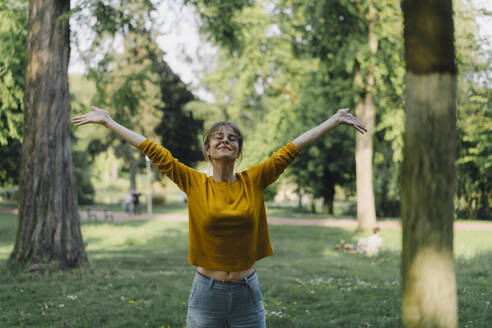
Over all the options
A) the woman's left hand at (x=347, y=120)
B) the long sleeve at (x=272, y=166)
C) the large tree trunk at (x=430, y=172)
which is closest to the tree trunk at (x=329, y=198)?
the woman's left hand at (x=347, y=120)

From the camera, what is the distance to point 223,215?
9.66 feet

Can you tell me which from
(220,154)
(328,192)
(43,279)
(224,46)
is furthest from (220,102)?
(220,154)

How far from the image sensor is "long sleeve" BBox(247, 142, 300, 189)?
320 centimetres

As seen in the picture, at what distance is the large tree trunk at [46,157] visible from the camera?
888cm

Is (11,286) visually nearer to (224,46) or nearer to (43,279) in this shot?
(43,279)

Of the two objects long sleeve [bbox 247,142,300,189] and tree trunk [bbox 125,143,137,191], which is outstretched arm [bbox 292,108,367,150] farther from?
tree trunk [bbox 125,143,137,191]

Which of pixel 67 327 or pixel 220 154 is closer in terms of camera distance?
pixel 220 154

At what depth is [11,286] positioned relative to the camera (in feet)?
25.3

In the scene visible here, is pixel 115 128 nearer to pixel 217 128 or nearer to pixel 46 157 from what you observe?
pixel 217 128

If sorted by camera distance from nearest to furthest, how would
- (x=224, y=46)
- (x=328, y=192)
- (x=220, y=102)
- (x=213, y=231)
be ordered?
(x=213, y=231), (x=224, y=46), (x=328, y=192), (x=220, y=102)

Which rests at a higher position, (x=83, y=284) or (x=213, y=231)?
(x=213, y=231)

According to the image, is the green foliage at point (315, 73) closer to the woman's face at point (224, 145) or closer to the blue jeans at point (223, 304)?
the woman's face at point (224, 145)

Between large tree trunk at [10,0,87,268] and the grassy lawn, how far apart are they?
1.75 feet

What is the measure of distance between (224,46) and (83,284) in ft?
23.8
